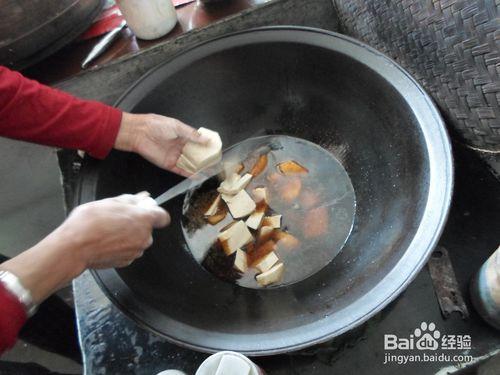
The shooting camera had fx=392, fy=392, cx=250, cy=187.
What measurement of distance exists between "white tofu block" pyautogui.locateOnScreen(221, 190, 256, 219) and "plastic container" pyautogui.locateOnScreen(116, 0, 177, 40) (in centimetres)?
63

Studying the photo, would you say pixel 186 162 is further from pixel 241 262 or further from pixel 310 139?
pixel 310 139

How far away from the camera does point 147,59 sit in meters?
1.37

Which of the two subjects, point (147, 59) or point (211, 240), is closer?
point (211, 240)

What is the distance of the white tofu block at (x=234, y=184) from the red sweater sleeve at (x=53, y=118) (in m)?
0.37

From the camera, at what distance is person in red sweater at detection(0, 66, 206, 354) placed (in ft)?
2.30

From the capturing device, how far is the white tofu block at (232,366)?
0.74m

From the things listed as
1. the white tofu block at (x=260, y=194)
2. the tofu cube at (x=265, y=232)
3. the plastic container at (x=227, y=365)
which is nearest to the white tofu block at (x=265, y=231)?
the tofu cube at (x=265, y=232)

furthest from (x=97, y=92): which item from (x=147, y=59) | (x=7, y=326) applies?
(x=7, y=326)

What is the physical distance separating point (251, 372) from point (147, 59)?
107cm

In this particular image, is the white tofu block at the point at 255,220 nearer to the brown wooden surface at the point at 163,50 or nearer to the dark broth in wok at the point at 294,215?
the dark broth in wok at the point at 294,215

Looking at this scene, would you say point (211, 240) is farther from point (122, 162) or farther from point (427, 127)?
point (427, 127)

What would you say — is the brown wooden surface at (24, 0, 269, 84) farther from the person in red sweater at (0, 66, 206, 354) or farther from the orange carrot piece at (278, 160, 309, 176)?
the orange carrot piece at (278, 160, 309, 176)

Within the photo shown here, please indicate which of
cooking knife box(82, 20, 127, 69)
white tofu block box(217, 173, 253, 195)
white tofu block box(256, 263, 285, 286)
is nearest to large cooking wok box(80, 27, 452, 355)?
white tofu block box(256, 263, 285, 286)

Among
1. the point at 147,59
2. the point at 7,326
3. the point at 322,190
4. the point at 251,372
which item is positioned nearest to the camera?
the point at 7,326
